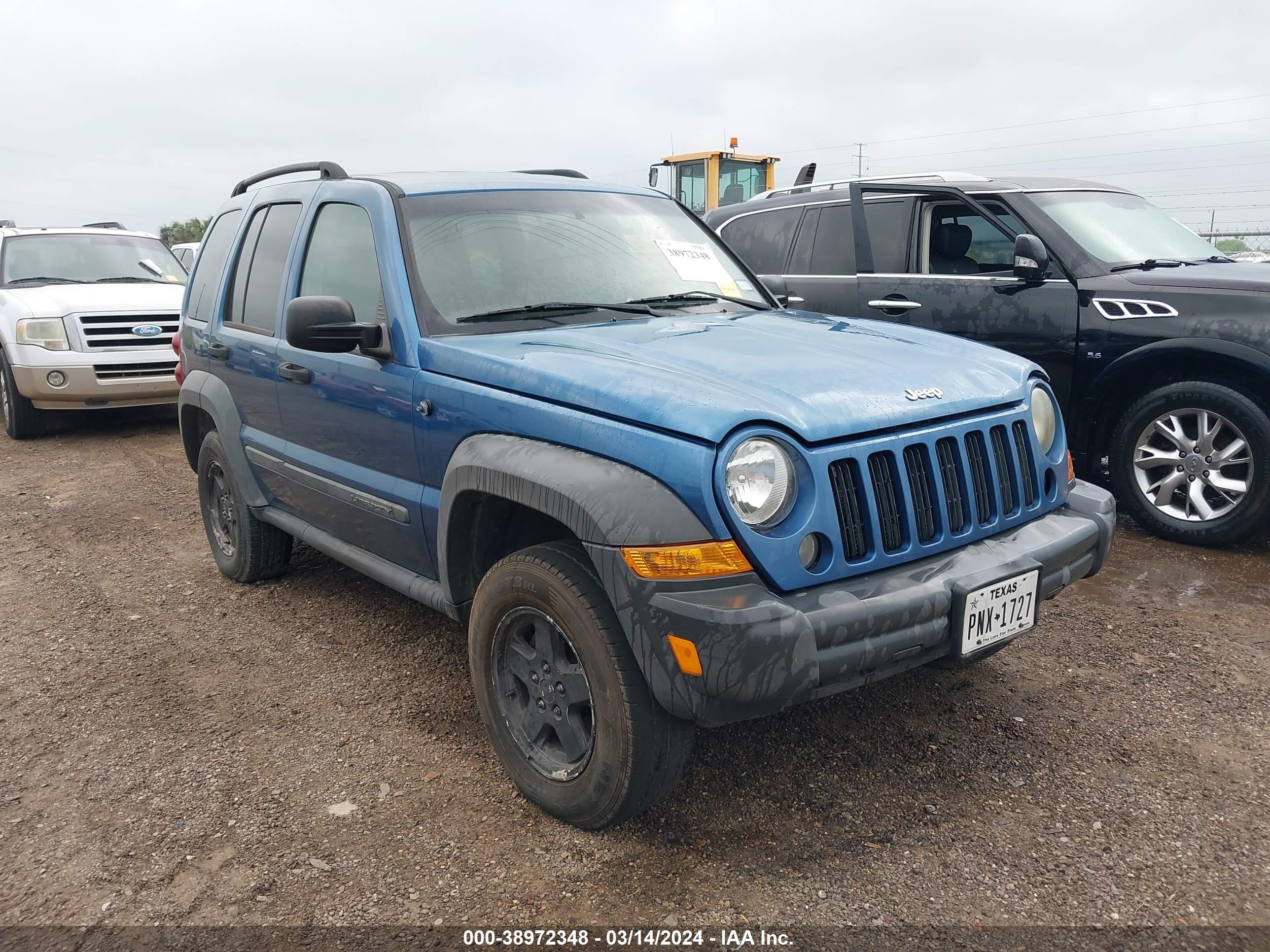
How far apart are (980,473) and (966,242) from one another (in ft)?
11.9

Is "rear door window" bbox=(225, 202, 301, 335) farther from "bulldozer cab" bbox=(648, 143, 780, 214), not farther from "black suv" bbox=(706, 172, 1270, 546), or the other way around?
"bulldozer cab" bbox=(648, 143, 780, 214)

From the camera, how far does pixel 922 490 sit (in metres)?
2.70

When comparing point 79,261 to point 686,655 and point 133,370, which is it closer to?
point 133,370

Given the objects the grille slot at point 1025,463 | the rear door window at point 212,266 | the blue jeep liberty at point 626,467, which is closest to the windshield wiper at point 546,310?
the blue jeep liberty at point 626,467

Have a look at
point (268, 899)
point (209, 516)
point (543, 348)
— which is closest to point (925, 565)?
point (543, 348)

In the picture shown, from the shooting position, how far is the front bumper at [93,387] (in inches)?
345

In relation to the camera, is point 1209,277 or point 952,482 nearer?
point 952,482

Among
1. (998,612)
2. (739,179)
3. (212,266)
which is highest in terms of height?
(739,179)

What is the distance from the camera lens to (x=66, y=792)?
3.10 m

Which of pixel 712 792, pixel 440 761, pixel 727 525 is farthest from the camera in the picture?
pixel 440 761

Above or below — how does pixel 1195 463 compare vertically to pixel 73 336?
below

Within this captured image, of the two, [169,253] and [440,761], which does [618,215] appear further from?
[169,253]

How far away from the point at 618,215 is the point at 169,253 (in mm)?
8486

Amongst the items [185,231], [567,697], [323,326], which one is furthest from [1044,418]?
[185,231]
